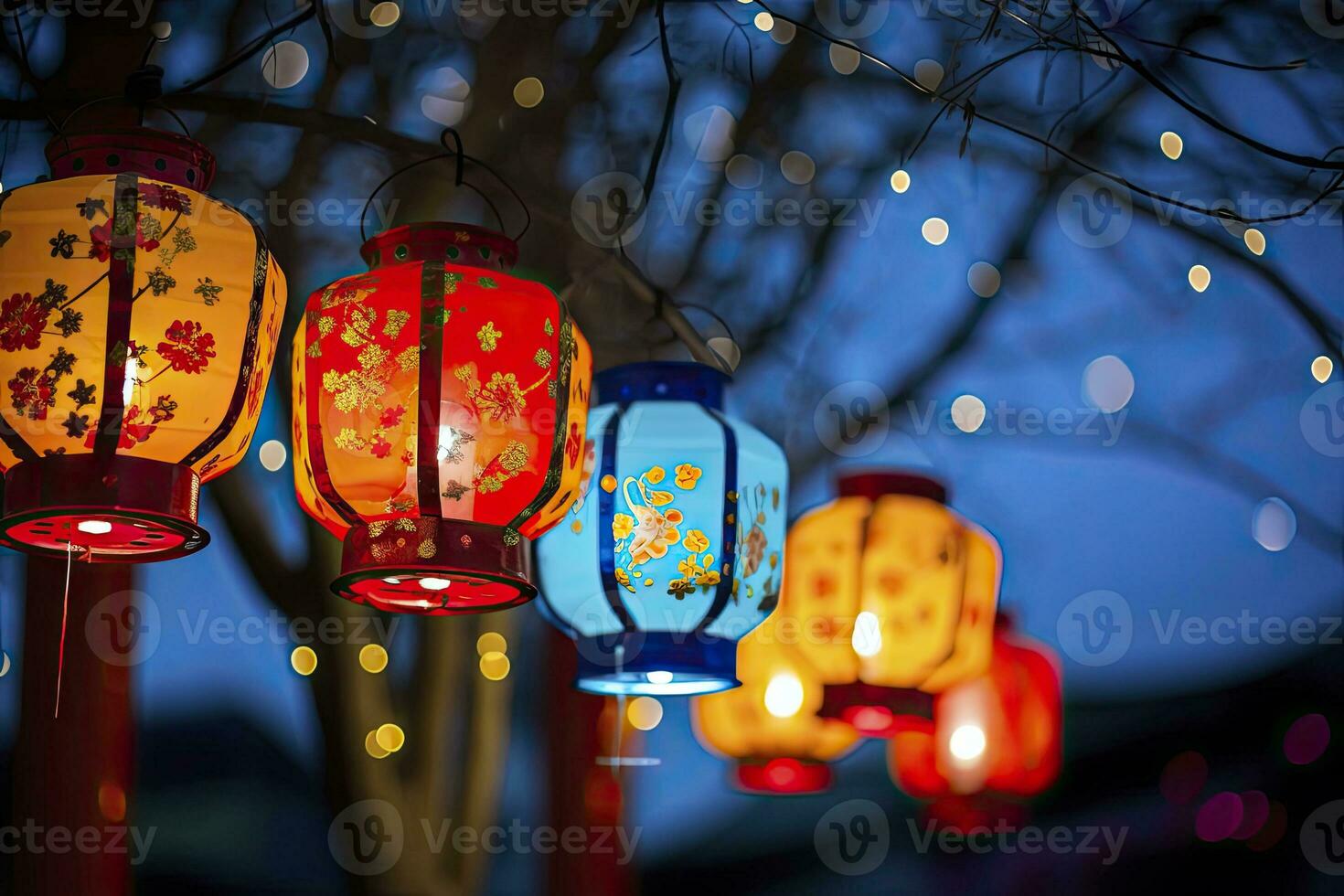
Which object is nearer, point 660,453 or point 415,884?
point 660,453

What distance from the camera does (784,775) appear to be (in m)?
2.65

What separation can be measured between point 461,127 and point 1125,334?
5.85 feet

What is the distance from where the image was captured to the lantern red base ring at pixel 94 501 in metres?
1.56

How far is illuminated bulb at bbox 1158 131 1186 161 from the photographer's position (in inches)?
148

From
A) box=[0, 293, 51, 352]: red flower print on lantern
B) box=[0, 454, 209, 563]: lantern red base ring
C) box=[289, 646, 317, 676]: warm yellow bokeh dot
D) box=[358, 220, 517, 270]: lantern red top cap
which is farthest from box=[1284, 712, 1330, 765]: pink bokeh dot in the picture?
box=[0, 293, 51, 352]: red flower print on lantern

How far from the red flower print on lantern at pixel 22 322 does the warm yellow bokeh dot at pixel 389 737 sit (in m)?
1.72

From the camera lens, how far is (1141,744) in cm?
365

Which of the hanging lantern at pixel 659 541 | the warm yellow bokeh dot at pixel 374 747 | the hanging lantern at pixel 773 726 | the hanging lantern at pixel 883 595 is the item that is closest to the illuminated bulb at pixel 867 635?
the hanging lantern at pixel 883 595

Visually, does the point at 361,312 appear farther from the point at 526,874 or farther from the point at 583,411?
the point at 526,874

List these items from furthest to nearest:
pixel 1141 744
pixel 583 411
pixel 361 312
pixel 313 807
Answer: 1. pixel 1141 744
2. pixel 313 807
3. pixel 583 411
4. pixel 361 312

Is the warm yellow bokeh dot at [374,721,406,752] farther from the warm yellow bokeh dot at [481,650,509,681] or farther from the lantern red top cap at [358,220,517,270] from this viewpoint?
the lantern red top cap at [358,220,517,270]

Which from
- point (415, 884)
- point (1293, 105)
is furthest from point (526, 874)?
point (1293, 105)

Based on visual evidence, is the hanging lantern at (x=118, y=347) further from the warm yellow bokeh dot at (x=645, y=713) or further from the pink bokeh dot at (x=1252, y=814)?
the pink bokeh dot at (x=1252, y=814)

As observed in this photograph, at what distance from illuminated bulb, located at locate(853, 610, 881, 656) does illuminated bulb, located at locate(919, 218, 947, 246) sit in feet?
5.35
